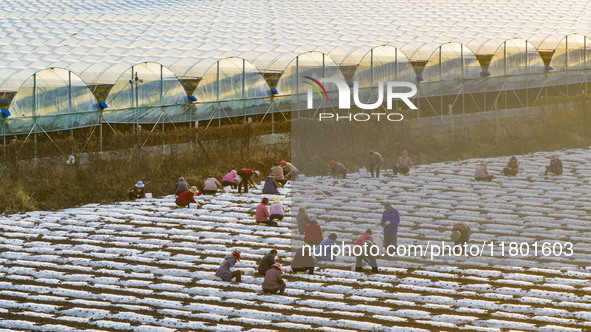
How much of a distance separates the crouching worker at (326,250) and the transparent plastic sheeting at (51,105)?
15936 mm

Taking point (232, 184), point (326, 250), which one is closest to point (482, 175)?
point (232, 184)

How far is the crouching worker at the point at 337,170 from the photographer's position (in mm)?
36281

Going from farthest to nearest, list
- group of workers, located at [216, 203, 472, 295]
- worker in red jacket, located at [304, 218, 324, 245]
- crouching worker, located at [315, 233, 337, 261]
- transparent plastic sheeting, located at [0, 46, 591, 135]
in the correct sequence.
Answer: transparent plastic sheeting, located at [0, 46, 591, 135], worker in red jacket, located at [304, 218, 324, 245], crouching worker, located at [315, 233, 337, 261], group of workers, located at [216, 203, 472, 295]

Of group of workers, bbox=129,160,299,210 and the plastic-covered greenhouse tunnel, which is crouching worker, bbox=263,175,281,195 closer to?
group of workers, bbox=129,160,299,210

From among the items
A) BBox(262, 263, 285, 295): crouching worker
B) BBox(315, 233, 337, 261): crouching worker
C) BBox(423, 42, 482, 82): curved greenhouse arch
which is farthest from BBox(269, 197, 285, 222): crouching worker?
BBox(423, 42, 482, 82): curved greenhouse arch

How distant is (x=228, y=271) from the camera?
26.0 metres

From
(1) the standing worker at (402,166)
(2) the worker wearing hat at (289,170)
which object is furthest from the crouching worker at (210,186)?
(1) the standing worker at (402,166)

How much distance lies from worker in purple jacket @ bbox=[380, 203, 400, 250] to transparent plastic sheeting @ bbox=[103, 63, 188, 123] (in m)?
16.6

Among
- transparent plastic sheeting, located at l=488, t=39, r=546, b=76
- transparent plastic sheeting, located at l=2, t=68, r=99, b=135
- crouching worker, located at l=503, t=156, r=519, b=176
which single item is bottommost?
crouching worker, located at l=503, t=156, r=519, b=176

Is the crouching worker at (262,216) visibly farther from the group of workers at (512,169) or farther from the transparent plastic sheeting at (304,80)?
the transparent plastic sheeting at (304,80)

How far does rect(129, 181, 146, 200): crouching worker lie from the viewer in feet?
112

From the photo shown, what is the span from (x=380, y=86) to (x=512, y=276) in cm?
2128

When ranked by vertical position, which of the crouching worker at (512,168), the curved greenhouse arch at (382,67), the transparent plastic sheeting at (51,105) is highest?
the curved greenhouse arch at (382,67)

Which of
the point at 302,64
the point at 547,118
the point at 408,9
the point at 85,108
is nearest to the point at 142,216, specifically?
the point at 85,108
